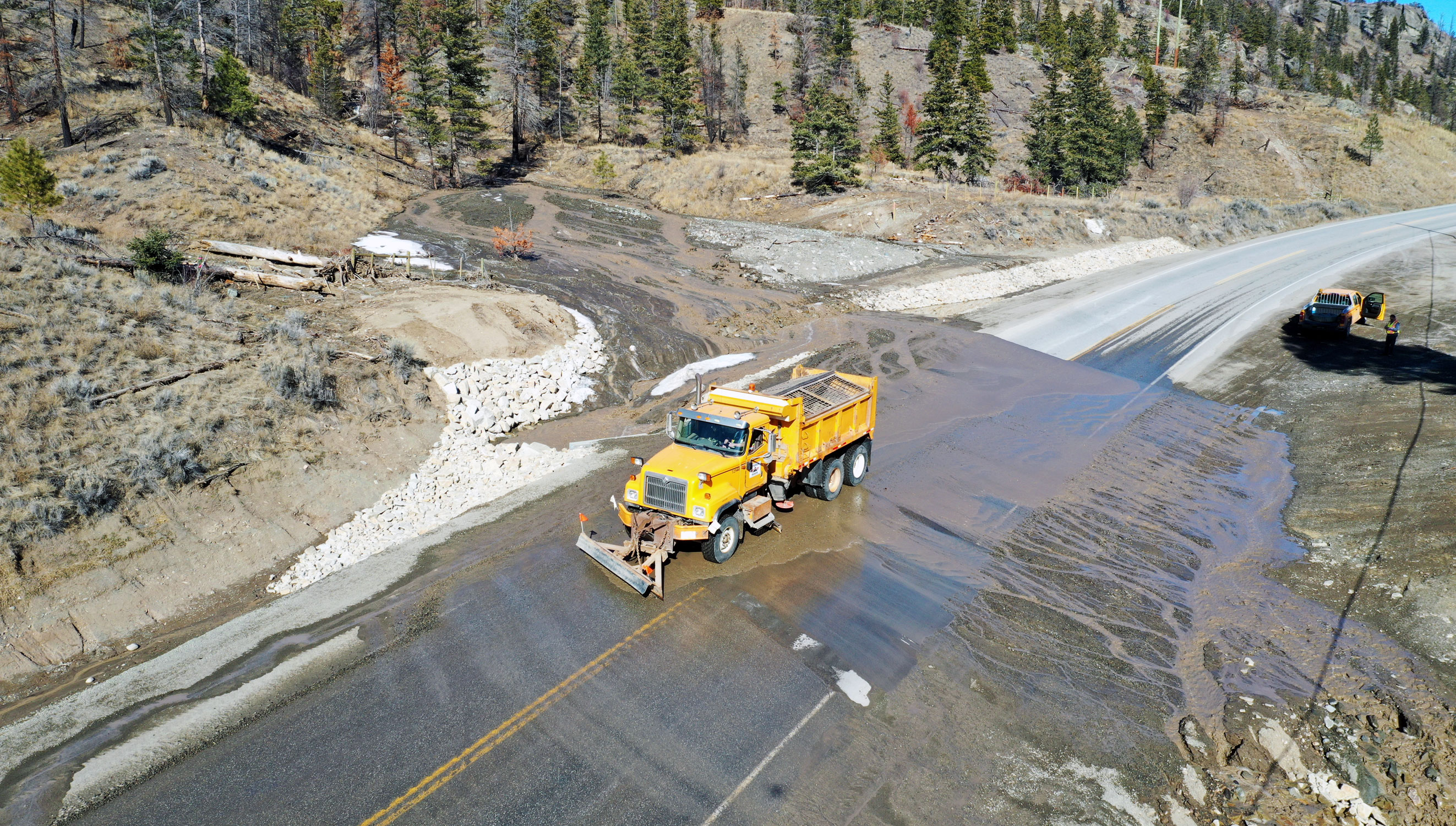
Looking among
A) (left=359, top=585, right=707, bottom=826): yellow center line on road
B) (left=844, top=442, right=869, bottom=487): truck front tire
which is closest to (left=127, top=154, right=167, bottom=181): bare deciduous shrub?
(left=844, top=442, right=869, bottom=487): truck front tire

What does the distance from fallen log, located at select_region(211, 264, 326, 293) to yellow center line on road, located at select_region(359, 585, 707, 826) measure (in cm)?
2025

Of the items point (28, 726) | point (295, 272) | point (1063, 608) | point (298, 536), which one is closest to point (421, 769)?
point (28, 726)

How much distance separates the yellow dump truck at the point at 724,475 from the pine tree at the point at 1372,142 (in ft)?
305

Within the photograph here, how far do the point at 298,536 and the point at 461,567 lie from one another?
12.1ft

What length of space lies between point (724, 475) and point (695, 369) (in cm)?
1235

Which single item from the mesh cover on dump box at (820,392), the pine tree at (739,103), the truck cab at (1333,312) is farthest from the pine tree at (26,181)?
the pine tree at (739,103)

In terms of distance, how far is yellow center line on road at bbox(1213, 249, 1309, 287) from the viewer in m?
39.4

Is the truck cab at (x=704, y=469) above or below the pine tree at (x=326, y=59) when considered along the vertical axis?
below

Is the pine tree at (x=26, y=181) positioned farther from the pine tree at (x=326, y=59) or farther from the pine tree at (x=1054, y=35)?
the pine tree at (x=1054, y=35)

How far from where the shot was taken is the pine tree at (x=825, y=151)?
54.2m

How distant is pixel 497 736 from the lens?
32.6ft

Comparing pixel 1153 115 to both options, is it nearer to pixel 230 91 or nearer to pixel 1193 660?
pixel 230 91

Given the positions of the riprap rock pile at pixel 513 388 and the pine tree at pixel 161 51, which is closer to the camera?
the riprap rock pile at pixel 513 388

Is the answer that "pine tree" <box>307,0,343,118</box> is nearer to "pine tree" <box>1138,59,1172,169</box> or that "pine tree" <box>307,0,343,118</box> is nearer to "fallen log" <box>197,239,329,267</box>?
"fallen log" <box>197,239,329,267</box>
